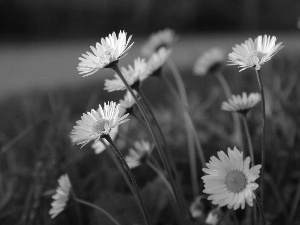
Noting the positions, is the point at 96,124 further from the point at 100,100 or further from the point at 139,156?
the point at 100,100

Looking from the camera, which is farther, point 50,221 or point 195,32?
point 195,32

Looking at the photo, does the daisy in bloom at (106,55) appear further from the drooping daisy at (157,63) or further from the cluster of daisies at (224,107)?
the drooping daisy at (157,63)

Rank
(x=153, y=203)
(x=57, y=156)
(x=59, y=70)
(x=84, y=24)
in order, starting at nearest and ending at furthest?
(x=153, y=203), (x=57, y=156), (x=59, y=70), (x=84, y=24)

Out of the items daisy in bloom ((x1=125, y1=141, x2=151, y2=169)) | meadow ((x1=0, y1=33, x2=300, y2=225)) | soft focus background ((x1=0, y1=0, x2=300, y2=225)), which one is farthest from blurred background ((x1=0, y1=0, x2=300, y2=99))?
daisy in bloom ((x1=125, y1=141, x2=151, y2=169))

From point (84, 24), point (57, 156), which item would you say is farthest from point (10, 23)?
point (57, 156)

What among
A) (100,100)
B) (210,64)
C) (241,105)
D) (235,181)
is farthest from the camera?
(100,100)

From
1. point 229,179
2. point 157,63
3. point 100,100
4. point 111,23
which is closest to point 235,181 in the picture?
point 229,179

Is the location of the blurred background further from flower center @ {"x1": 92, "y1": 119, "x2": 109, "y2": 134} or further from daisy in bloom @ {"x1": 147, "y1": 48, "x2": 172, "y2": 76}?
flower center @ {"x1": 92, "y1": 119, "x2": 109, "y2": 134}

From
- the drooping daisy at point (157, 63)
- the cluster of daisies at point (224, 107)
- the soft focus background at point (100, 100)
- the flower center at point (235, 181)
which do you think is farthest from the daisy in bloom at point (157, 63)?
the flower center at point (235, 181)

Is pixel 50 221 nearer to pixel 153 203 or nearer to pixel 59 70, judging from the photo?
pixel 153 203
